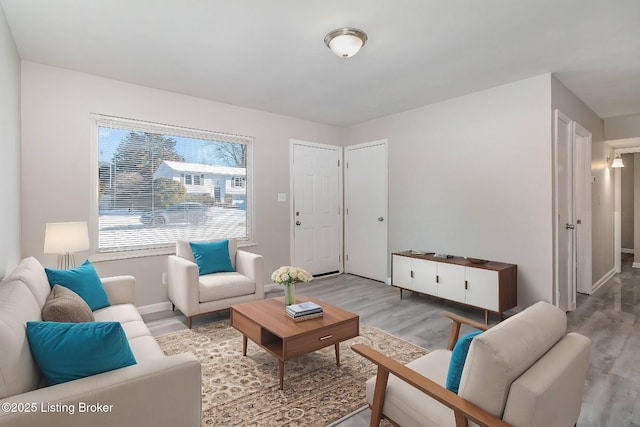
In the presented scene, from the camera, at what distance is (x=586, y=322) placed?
342 centimetres

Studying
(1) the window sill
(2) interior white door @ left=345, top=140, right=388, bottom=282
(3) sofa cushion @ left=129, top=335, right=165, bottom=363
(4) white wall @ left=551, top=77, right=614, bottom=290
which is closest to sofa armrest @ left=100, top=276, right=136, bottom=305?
A: (1) the window sill

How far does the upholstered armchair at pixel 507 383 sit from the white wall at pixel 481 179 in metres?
2.32

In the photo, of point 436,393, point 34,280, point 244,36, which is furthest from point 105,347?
point 244,36

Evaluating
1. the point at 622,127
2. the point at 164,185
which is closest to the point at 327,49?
the point at 164,185

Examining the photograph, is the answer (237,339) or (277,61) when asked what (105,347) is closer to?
(237,339)

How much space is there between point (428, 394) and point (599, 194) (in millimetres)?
5378

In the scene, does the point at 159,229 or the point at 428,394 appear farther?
the point at 159,229

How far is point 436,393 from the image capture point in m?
1.24

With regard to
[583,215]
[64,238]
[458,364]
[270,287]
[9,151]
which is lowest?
[270,287]

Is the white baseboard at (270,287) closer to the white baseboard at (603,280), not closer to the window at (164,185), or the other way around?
the window at (164,185)

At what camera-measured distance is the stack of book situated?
239 centimetres

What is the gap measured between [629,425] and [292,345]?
75.7 inches

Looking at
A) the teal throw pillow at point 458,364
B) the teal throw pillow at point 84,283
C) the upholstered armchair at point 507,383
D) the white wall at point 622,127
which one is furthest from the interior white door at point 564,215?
the teal throw pillow at point 84,283

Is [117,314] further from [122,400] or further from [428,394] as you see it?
[428,394]
